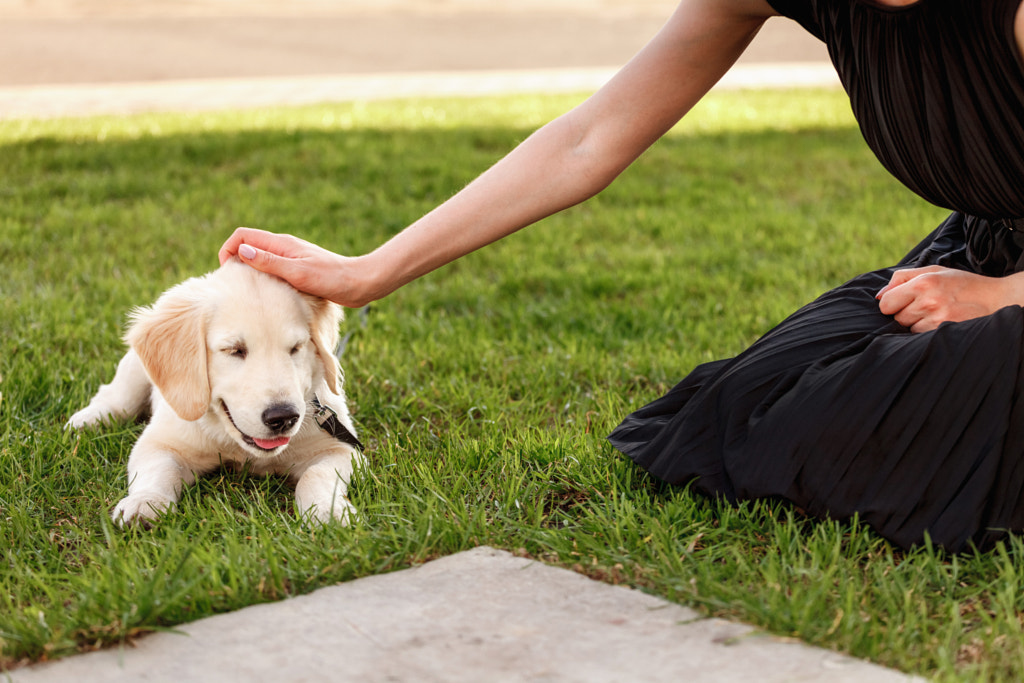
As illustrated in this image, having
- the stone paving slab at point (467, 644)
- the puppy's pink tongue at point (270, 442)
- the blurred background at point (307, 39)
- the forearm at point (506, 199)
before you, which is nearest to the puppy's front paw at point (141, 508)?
the puppy's pink tongue at point (270, 442)

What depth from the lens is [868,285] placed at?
278 cm

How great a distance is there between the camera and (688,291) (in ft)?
16.3

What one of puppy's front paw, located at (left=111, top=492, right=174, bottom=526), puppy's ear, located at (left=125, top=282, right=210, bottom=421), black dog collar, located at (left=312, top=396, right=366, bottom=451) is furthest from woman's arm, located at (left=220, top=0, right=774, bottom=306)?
puppy's front paw, located at (left=111, top=492, right=174, bottom=526)

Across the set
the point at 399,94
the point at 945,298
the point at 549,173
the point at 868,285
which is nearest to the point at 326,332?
the point at 549,173

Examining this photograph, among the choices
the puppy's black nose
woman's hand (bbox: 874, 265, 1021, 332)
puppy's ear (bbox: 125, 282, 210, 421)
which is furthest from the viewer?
puppy's ear (bbox: 125, 282, 210, 421)

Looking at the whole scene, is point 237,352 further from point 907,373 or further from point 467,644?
point 907,373

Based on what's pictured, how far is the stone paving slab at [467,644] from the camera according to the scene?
5.78ft

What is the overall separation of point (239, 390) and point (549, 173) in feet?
3.31

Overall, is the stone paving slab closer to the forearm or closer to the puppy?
the puppy

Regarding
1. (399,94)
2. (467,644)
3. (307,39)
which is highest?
(307,39)

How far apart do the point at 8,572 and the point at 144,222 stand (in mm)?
3939

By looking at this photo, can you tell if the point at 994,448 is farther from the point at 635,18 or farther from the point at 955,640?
the point at 635,18

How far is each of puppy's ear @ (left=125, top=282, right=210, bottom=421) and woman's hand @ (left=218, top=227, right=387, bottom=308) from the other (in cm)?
21

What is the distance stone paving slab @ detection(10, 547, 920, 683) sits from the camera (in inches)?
69.4
